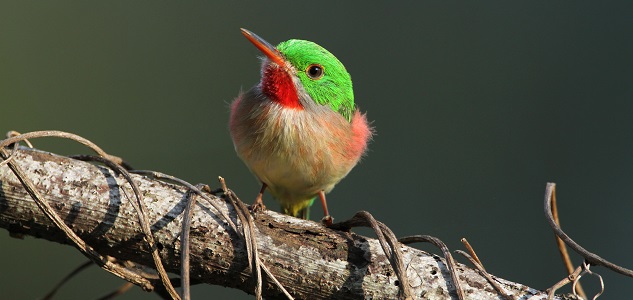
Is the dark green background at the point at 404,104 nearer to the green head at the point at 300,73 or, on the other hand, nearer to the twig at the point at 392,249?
the green head at the point at 300,73

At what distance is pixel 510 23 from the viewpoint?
5176 millimetres

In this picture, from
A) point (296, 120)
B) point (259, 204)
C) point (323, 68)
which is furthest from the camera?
point (323, 68)

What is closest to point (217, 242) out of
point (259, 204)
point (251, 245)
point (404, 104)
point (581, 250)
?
point (251, 245)

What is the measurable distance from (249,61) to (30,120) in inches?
66.1

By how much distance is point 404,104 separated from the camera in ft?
16.0

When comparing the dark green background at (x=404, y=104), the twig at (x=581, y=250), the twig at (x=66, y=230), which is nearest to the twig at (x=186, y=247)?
the twig at (x=66, y=230)

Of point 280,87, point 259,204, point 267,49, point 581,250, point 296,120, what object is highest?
point 267,49

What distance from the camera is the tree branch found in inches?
63.9

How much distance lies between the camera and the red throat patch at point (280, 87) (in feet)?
8.94

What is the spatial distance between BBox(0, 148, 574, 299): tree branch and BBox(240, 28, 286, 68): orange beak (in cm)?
105

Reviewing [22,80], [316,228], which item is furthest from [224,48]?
[316,228]

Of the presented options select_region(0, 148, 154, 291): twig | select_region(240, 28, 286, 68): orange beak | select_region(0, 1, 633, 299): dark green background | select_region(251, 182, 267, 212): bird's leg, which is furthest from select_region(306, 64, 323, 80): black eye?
select_region(0, 1, 633, 299): dark green background

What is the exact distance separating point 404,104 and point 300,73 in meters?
2.24

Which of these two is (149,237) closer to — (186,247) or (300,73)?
(186,247)
